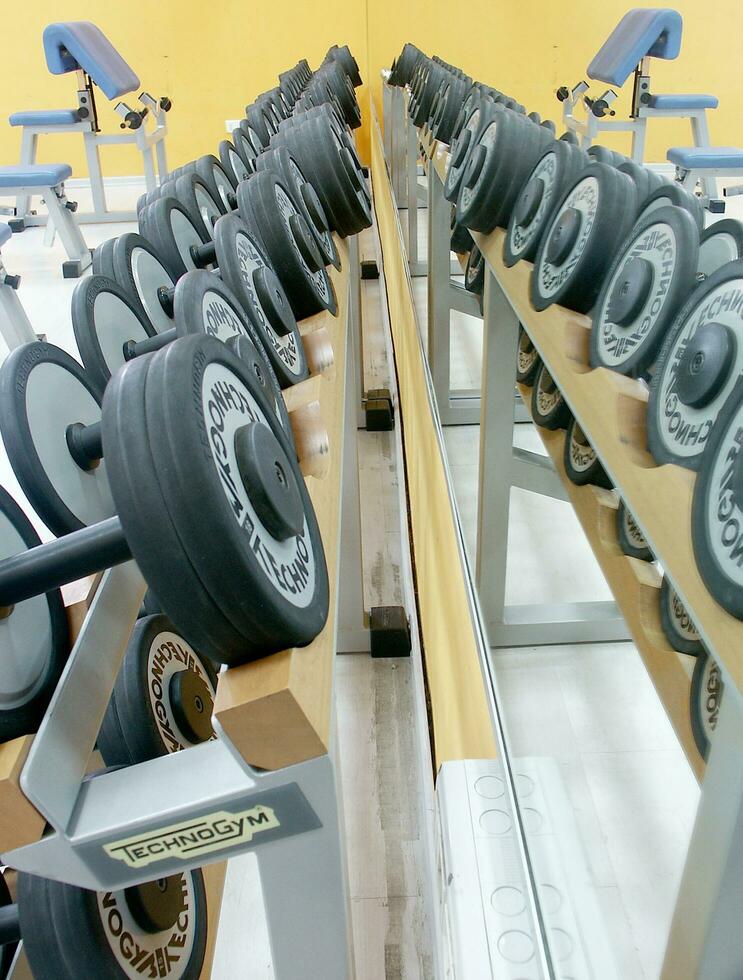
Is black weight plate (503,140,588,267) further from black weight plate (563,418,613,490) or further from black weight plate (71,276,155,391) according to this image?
black weight plate (71,276,155,391)

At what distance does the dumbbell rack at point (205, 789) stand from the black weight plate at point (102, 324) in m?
0.35

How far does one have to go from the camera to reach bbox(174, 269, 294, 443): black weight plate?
70 centimetres

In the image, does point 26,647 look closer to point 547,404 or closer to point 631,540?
point 631,540

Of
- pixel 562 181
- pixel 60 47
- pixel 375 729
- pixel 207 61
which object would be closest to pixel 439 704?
pixel 375 729

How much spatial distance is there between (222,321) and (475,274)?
1965mm

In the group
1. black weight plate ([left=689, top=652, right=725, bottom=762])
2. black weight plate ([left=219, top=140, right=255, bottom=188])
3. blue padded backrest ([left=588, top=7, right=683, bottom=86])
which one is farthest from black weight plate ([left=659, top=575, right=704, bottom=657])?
blue padded backrest ([left=588, top=7, right=683, bottom=86])

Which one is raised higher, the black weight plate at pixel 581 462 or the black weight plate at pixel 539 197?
the black weight plate at pixel 539 197

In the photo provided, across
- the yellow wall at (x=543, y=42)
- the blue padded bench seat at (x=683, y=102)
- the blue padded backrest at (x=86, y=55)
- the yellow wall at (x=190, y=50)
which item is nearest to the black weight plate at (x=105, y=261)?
the blue padded backrest at (x=86, y=55)

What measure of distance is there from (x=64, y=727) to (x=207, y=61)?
6.60m

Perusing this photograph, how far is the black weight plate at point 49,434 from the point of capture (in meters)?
0.69

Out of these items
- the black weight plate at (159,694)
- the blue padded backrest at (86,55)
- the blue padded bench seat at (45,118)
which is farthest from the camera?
the blue padded bench seat at (45,118)

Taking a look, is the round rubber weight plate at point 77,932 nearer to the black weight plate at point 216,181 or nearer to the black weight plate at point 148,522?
the black weight plate at point 148,522

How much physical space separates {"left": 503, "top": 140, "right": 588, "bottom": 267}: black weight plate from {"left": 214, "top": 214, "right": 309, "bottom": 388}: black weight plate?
0.53 metres

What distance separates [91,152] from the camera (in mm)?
5039
